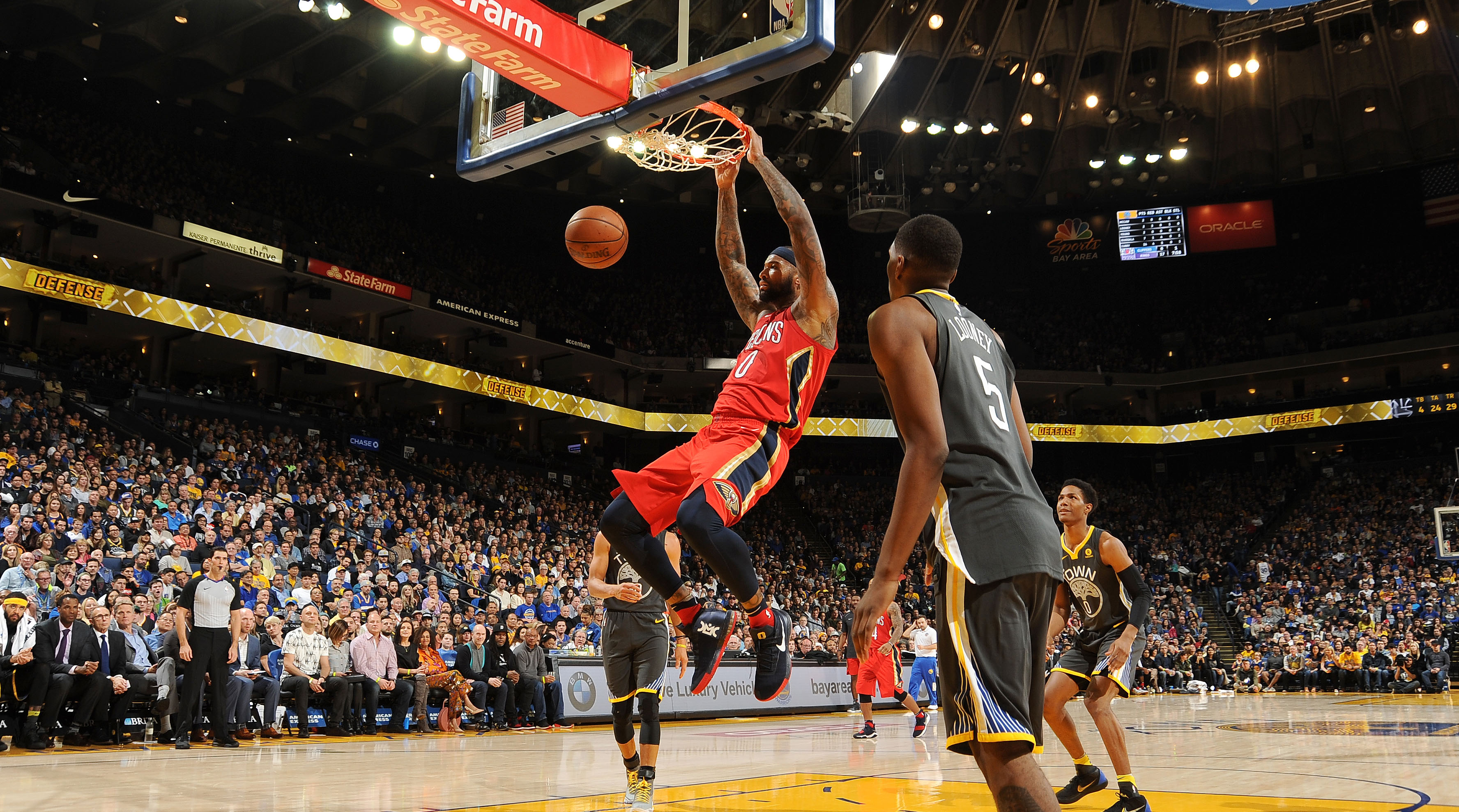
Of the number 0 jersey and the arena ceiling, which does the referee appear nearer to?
the number 0 jersey

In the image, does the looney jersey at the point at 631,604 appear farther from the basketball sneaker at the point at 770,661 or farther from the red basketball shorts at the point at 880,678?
the basketball sneaker at the point at 770,661

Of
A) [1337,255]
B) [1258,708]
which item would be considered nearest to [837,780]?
[1258,708]

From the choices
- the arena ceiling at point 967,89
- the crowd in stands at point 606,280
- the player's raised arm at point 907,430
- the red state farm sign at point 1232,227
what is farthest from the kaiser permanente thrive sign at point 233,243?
the red state farm sign at point 1232,227

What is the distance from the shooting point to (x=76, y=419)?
61.9 feet

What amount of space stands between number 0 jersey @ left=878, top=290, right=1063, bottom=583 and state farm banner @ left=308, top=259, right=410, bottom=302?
25697 mm

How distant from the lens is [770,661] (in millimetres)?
4922

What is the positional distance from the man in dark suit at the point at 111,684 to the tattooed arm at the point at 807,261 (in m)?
8.14

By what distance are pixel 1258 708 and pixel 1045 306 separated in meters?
22.7

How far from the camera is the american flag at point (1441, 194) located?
32875 mm

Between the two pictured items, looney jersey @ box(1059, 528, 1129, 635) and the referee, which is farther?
the referee

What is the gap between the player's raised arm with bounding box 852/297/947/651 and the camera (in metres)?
2.77

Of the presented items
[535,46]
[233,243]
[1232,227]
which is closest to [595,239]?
[535,46]

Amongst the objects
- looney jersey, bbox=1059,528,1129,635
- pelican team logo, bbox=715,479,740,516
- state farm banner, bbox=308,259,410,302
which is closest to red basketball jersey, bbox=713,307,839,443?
pelican team logo, bbox=715,479,740,516

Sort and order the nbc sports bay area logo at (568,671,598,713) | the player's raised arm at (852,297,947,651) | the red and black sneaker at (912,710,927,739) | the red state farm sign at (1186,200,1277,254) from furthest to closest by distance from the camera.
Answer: the red state farm sign at (1186,200,1277,254)
the nbc sports bay area logo at (568,671,598,713)
the red and black sneaker at (912,710,927,739)
the player's raised arm at (852,297,947,651)
